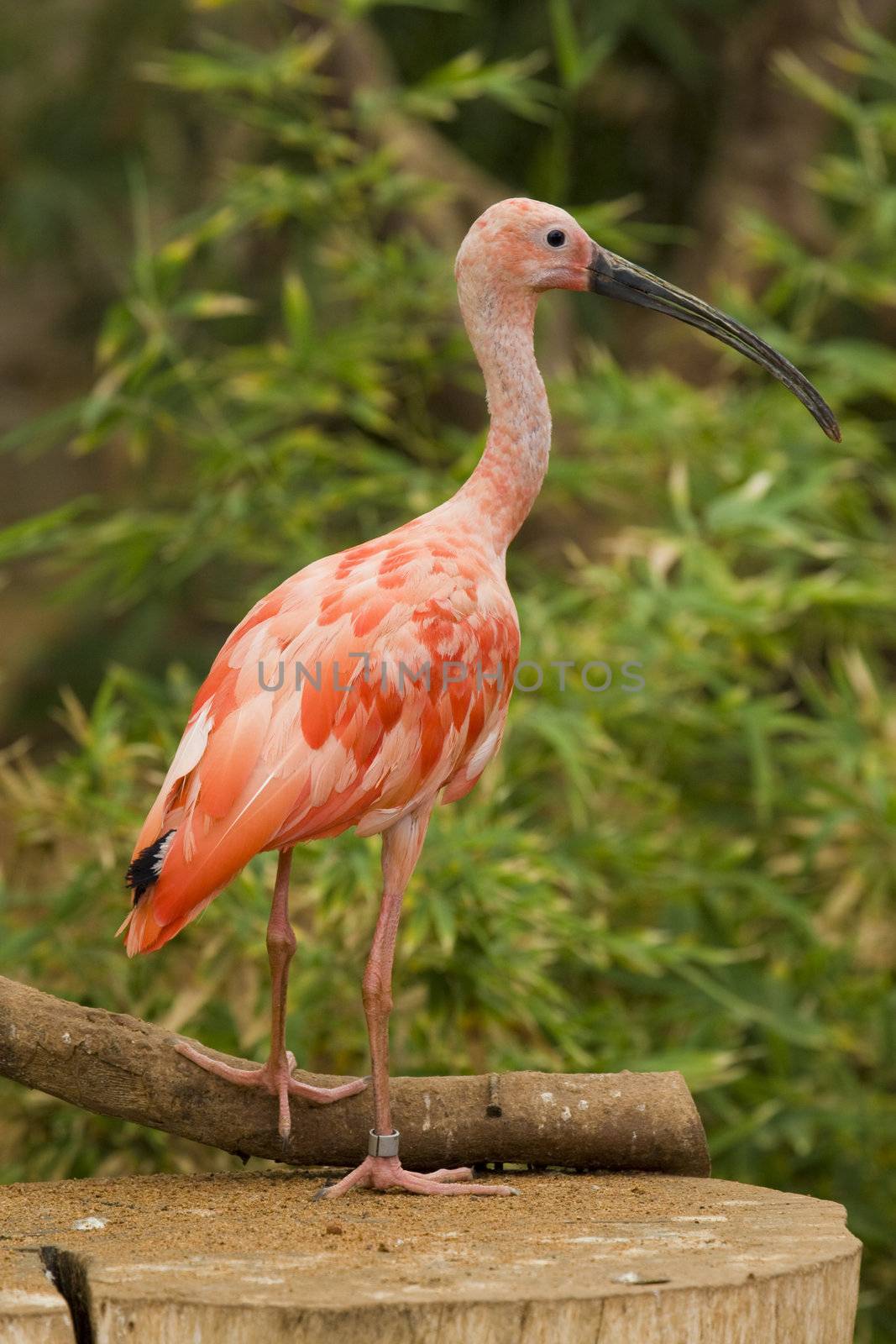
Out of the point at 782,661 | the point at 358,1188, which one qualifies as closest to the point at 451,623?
the point at 358,1188

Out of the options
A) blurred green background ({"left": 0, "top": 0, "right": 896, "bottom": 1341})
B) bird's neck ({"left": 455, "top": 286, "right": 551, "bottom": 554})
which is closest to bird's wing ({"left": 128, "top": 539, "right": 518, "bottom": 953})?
bird's neck ({"left": 455, "top": 286, "right": 551, "bottom": 554})

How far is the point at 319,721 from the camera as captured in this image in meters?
2.70

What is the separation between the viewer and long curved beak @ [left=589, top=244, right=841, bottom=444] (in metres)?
3.09

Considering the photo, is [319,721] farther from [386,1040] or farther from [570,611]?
[570,611]

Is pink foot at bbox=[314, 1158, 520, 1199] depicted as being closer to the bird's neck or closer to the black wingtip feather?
the black wingtip feather

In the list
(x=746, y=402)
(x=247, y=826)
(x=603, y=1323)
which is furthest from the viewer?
(x=746, y=402)

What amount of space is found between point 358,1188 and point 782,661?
2.86 meters

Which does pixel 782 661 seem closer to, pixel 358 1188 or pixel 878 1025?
pixel 878 1025

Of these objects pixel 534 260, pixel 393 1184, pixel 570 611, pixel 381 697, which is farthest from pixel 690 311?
pixel 570 611

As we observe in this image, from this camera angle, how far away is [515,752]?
477 cm

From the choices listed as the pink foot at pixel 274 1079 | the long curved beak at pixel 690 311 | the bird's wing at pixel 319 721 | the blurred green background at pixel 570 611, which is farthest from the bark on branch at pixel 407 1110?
the long curved beak at pixel 690 311

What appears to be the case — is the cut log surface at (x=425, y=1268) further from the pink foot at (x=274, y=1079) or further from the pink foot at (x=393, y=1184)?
the pink foot at (x=274, y=1079)

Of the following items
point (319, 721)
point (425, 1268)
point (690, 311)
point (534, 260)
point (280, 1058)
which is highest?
point (534, 260)

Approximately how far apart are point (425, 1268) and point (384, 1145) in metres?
0.59
